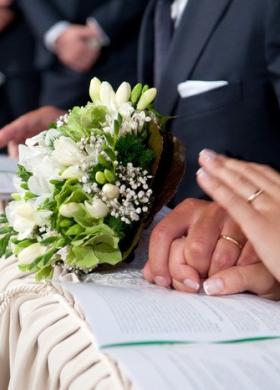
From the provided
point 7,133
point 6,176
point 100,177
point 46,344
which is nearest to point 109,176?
point 100,177

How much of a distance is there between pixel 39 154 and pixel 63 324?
0.87ft

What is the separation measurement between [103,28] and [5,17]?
465mm

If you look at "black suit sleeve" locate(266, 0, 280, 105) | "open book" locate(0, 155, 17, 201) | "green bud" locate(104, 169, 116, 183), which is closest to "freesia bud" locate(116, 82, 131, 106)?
"green bud" locate(104, 169, 116, 183)

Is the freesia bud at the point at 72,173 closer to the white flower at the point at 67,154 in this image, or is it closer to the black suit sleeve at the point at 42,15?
the white flower at the point at 67,154

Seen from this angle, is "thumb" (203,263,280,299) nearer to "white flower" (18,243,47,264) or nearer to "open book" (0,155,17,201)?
"white flower" (18,243,47,264)

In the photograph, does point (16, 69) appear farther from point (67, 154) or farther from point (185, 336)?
point (185, 336)

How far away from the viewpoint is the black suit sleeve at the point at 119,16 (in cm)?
276

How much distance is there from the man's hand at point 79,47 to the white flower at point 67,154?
1.95 meters

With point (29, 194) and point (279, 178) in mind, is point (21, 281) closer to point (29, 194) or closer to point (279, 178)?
point (29, 194)

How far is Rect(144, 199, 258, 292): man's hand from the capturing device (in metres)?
0.88

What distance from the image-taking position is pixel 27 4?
9.66 feet

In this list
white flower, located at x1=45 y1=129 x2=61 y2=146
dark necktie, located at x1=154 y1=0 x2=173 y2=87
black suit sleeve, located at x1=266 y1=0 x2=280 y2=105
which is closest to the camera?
white flower, located at x1=45 y1=129 x2=61 y2=146

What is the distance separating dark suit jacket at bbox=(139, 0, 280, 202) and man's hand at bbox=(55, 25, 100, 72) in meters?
1.20

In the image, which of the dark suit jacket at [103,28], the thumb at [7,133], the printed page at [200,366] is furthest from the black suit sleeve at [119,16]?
the printed page at [200,366]
